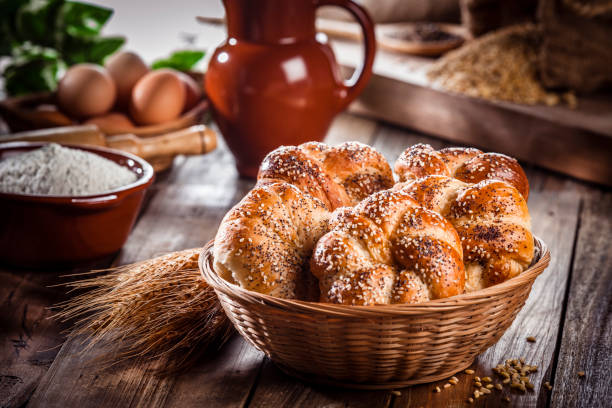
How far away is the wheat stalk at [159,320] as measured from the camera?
4.21 feet

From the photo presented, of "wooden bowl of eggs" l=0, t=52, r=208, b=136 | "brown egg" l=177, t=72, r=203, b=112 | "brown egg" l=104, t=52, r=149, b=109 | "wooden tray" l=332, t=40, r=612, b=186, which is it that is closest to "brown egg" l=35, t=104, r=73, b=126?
"wooden bowl of eggs" l=0, t=52, r=208, b=136

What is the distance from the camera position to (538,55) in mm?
2416

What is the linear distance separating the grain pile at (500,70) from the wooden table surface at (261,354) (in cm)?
52

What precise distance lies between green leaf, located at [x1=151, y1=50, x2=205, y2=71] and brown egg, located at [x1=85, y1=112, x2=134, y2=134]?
0.44 m

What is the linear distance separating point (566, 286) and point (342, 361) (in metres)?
Answer: 0.73

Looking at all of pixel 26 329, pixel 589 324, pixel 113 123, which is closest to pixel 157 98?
pixel 113 123

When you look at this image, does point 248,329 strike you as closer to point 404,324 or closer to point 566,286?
point 404,324

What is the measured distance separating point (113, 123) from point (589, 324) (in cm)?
152

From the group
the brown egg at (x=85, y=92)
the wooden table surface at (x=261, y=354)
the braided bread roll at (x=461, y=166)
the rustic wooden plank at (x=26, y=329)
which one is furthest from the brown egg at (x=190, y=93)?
the braided bread roll at (x=461, y=166)

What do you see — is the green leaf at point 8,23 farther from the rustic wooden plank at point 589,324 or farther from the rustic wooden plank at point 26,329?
the rustic wooden plank at point 589,324

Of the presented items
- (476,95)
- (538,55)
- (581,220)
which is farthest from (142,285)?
(538,55)

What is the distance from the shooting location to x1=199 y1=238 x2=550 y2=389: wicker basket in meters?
1.03

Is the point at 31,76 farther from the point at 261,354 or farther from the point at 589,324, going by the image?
the point at 589,324

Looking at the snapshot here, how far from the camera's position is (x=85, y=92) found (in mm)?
2172
